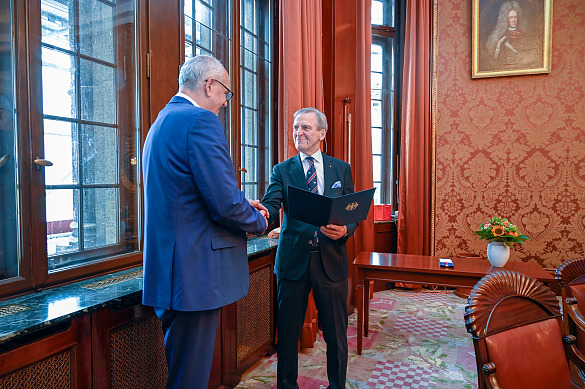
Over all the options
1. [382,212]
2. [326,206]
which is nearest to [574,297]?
[326,206]

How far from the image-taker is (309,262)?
2.24 metres

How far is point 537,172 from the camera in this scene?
475 centimetres

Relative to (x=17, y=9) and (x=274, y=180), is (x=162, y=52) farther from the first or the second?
(x=274, y=180)

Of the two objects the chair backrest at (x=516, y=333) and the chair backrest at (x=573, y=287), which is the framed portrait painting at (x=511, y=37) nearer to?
the chair backrest at (x=573, y=287)

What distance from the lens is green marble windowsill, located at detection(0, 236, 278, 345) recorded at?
1291mm

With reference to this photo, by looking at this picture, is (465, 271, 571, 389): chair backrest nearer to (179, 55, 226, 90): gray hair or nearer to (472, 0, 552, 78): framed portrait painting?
(179, 55, 226, 90): gray hair

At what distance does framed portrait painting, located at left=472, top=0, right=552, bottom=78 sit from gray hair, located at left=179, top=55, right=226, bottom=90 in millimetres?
4216

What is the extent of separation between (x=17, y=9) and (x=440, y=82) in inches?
181

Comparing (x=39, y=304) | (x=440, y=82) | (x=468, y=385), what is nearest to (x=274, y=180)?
(x=39, y=304)

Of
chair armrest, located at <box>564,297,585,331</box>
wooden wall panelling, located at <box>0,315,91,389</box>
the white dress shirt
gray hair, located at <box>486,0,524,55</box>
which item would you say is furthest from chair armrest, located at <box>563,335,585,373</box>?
gray hair, located at <box>486,0,524,55</box>

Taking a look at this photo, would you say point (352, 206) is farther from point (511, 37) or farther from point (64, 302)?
point (511, 37)

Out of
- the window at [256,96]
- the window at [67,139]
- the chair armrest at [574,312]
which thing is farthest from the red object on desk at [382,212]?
the window at [67,139]

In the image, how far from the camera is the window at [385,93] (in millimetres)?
5152

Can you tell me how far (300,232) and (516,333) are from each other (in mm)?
1234
